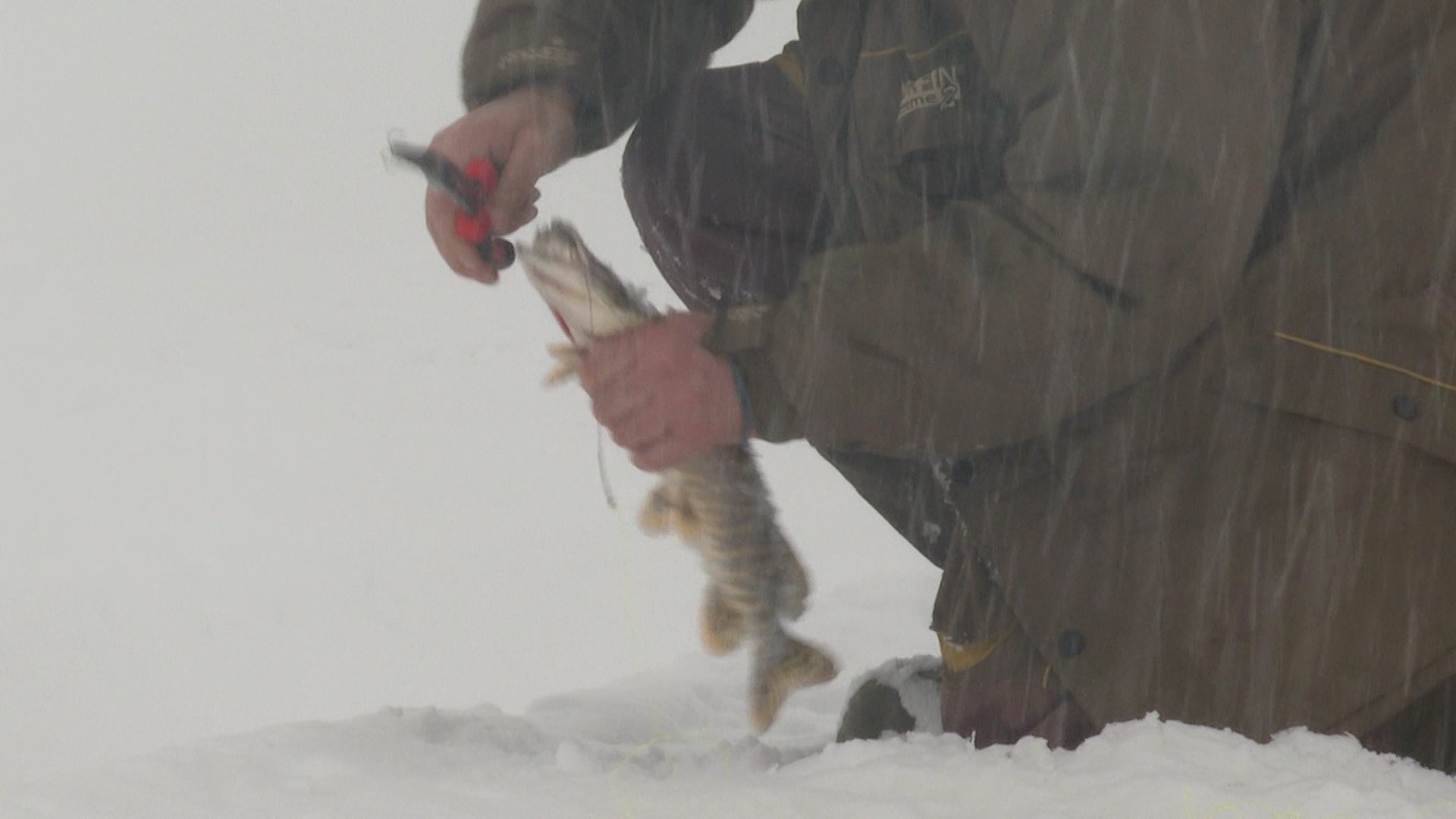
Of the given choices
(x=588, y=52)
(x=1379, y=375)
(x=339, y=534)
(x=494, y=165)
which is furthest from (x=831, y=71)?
(x=339, y=534)

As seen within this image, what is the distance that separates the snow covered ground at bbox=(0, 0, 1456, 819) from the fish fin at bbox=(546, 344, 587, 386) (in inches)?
17.1

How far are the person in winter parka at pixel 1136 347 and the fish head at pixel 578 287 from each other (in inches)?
2.2

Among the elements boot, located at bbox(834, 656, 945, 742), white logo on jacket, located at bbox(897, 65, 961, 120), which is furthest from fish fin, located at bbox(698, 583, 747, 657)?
white logo on jacket, located at bbox(897, 65, 961, 120)

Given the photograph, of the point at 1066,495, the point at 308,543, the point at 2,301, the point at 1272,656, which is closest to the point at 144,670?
the point at 308,543

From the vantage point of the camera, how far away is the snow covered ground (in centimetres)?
155

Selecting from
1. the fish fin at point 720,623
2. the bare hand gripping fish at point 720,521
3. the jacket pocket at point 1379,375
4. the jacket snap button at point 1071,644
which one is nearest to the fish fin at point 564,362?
the bare hand gripping fish at point 720,521

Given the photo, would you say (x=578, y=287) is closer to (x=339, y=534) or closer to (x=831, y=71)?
(x=831, y=71)

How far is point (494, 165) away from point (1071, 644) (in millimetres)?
1068

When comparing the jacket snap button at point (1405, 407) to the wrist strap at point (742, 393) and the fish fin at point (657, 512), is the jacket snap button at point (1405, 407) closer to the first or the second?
the wrist strap at point (742, 393)

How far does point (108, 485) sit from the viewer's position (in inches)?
192

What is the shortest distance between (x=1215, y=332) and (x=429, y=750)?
1.15 m

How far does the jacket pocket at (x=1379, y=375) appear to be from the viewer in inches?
65.5

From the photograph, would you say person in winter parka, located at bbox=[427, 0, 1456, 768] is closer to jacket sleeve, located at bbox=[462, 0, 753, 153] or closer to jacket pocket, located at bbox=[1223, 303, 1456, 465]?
jacket pocket, located at bbox=[1223, 303, 1456, 465]

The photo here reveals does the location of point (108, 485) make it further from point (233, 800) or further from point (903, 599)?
point (233, 800)
